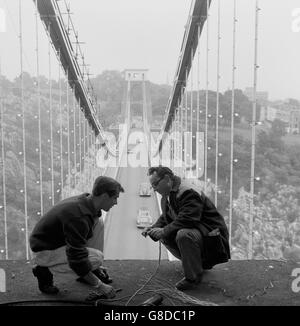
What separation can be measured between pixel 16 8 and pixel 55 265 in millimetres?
3706

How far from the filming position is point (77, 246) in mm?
2111

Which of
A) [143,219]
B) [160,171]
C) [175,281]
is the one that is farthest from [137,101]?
[160,171]

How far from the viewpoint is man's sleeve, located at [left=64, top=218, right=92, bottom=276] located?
6.89 feet

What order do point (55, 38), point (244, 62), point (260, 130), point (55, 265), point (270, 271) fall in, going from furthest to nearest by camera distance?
point (55, 38) < point (260, 130) < point (244, 62) < point (270, 271) < point (55, 265)

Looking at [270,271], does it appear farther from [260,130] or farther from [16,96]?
[16,96]

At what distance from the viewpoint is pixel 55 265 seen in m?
2.28

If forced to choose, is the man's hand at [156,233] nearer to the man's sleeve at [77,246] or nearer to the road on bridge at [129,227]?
the man's sleeve at [77,246]

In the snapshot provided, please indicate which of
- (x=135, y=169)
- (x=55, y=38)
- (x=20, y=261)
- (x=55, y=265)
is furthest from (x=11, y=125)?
(x=135, y=169)

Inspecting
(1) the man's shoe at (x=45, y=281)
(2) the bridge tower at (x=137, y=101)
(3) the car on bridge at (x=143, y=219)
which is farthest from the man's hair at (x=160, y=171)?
(2) the bridge tower at (x=137, y=101)

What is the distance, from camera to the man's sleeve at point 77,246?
2.10 meters

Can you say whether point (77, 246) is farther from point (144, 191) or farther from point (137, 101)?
point (137, 101)

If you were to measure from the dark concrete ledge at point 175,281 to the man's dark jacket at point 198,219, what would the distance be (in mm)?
215

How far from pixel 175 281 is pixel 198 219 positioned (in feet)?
1.60

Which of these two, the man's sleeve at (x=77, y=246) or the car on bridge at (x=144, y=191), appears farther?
the car on bridge at (x=144, y=191)
